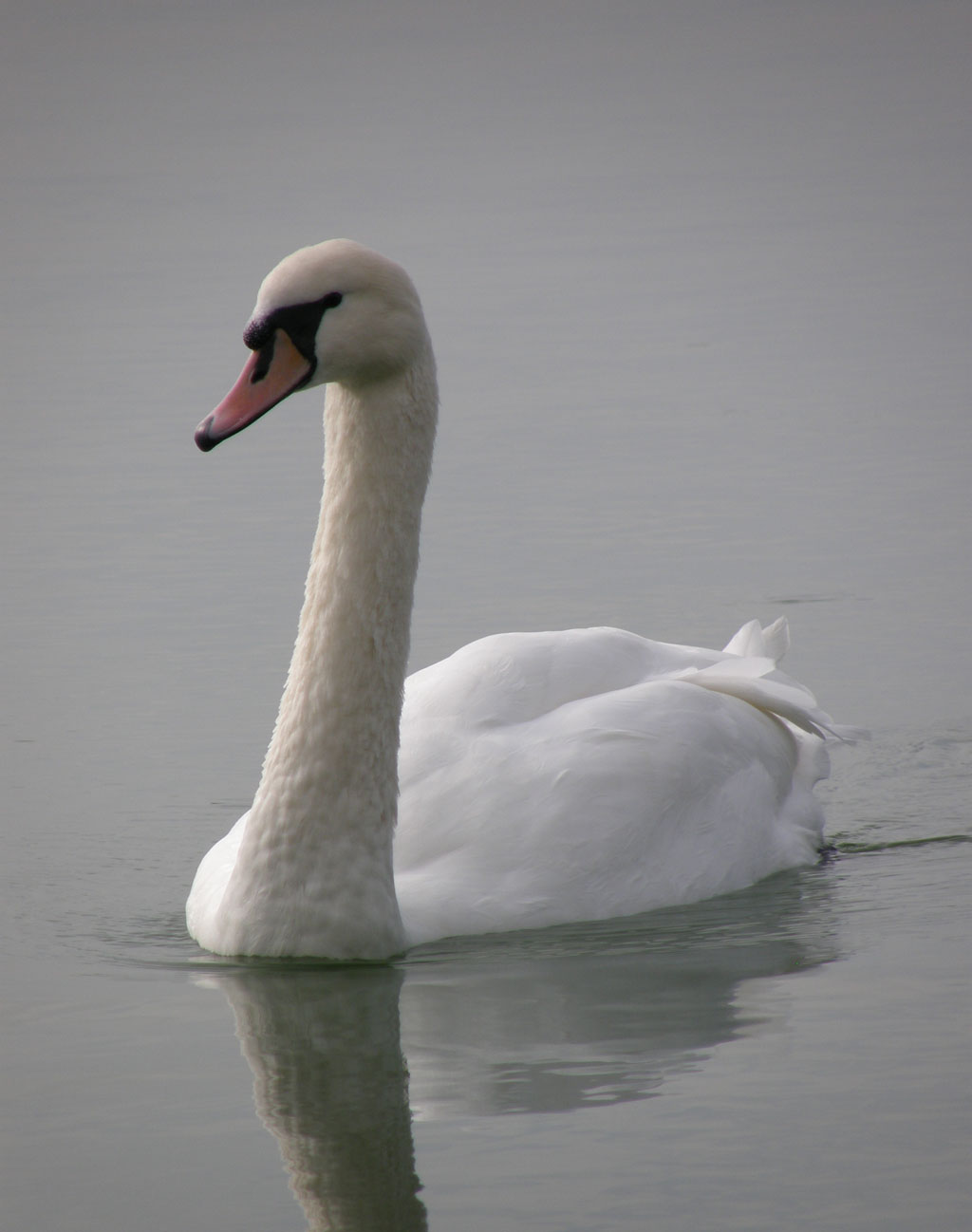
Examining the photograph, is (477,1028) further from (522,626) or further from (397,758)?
(522,626)

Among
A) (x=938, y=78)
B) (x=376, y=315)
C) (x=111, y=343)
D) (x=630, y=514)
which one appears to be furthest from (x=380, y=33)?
(x=376, y=315)

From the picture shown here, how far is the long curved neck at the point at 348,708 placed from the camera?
5.68 meters

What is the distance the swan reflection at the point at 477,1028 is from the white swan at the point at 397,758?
11 centimetres

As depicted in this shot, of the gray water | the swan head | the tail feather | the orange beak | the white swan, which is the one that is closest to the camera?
the gray water

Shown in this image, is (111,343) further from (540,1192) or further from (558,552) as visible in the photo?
(540,1192)

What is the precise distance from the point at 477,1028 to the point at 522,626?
3693mm

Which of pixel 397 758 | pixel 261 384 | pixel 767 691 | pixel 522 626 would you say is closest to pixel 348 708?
pixel 397 758

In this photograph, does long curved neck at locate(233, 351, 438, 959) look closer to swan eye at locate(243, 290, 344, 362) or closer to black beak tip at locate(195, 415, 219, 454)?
swan eye at locate(243, 290, 344, 362)

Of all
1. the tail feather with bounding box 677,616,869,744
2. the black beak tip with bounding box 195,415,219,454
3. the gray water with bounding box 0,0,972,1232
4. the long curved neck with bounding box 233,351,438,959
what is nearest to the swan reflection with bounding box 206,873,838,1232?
the gray water with bounding box 0,0,972,1232

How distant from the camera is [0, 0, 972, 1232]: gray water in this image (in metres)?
4.55

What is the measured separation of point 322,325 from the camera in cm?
557

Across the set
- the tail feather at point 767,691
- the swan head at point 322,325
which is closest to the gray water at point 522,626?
the tail feather at point 767,691

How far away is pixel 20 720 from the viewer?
8.06 meters

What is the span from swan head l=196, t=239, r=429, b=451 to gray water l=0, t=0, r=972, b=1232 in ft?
4.43
